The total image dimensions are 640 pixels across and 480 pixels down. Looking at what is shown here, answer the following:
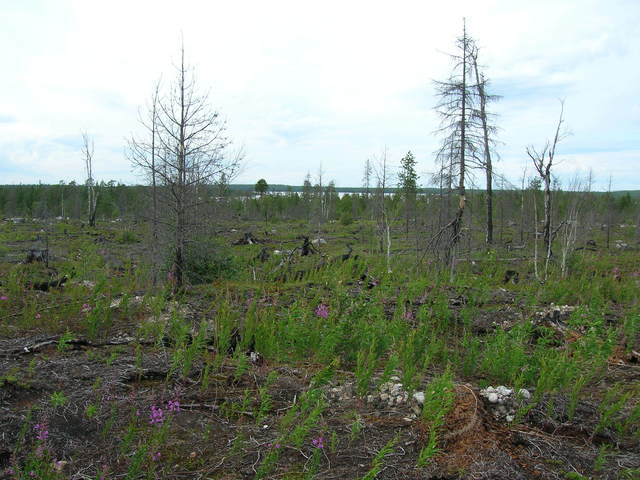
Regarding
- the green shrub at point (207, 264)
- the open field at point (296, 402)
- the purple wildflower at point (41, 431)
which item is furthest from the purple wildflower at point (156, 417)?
the green shrub at point (207, 264)

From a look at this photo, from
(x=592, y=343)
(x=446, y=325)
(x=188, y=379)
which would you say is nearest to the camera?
(x=188, y=379)

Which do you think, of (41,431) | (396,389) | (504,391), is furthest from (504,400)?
(41,431)

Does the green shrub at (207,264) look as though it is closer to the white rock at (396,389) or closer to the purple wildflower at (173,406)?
the purple wildflower at (173,406)

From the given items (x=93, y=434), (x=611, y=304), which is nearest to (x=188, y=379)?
(x=93, y=434)

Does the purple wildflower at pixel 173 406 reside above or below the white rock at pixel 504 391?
above

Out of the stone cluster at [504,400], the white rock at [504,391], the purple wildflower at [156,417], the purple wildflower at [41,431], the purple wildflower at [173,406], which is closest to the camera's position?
the purple wildflower at [41,431]

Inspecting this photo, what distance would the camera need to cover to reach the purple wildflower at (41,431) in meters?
2.63

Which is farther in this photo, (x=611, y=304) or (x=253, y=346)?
(x=611, y=304)

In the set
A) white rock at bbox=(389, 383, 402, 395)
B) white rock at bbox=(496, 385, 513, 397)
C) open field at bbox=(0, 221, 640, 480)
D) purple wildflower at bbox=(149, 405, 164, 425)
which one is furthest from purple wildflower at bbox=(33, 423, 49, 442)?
white rock at bbox=(496, 385, 513, 397)

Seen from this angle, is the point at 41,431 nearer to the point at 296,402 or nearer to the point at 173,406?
the point at 173,406

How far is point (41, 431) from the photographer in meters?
2.68

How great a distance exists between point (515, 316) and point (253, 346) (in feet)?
14.6

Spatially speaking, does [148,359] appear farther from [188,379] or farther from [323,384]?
[323,384]

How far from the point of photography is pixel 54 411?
304cm
